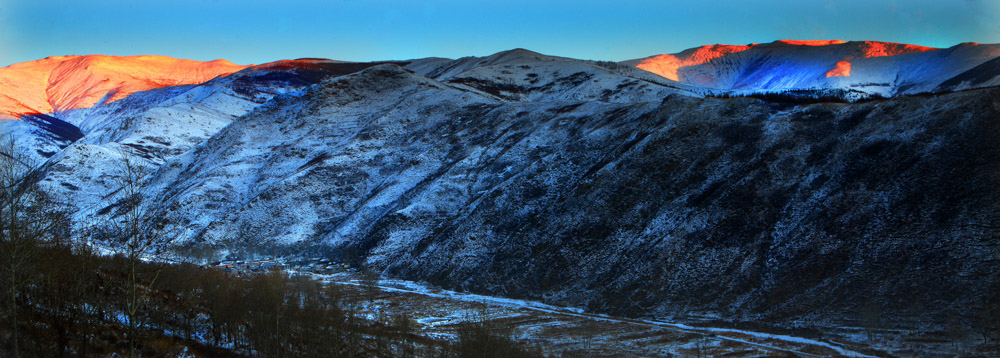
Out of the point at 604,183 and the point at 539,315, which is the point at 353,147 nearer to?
the point at 604,183

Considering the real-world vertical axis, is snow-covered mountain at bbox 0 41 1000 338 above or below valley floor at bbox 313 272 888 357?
above

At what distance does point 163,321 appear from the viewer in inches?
1228

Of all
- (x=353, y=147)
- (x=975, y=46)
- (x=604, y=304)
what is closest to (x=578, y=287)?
(x=604, y=304)

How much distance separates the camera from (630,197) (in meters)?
58.5

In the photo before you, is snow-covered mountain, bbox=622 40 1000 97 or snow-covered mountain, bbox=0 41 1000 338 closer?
snow-covered mountain, bbox=0 41 1000 338

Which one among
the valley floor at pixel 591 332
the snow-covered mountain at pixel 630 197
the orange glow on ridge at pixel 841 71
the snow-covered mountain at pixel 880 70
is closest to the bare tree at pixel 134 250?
the snow-covered mountain at pixel 630 197

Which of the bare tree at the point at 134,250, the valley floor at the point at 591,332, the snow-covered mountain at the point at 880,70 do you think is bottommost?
the valley floor at the point at 591,332

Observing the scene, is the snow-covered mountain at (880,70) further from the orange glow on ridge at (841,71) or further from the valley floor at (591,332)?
the valley floor at (591,332)

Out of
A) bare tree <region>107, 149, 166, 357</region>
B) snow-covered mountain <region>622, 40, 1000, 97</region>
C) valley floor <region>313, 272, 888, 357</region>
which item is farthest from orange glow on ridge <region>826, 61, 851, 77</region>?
bare tree <region>107, 149, 166, 357</region>

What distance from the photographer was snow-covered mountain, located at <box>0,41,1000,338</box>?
42.0 meters

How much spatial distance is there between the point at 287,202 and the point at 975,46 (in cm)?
16220

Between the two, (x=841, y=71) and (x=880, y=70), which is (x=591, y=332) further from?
(x=880, y=70)

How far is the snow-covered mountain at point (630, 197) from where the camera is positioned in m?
42.0

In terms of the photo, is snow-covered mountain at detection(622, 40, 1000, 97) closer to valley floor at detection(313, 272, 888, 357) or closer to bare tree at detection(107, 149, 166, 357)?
valley floor at detection(313, 272, 888, 357)
